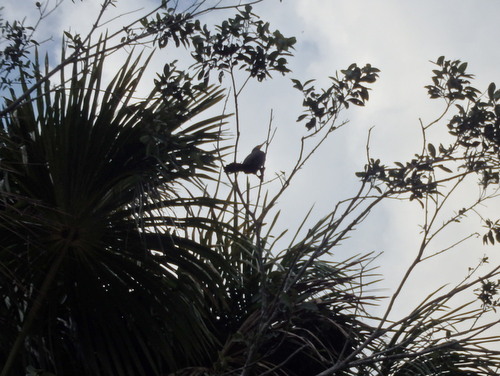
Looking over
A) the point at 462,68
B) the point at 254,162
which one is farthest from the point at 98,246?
the point at 462,68

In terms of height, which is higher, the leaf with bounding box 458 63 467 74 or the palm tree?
the leaf with bounding box 458 63 467 74

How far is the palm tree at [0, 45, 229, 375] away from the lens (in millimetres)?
3191

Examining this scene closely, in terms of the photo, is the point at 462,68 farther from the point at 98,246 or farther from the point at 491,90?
the point at 98,246

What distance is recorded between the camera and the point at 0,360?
3248 mm

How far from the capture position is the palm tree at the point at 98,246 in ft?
10.5

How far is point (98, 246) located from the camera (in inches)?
128

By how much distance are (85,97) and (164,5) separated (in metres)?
0.65

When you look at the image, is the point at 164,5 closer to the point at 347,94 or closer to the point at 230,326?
the point at 347,94

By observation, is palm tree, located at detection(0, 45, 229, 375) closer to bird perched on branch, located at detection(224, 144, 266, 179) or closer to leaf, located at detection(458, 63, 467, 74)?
bird perched on branch, located at detection(224, 144, 266, 179)

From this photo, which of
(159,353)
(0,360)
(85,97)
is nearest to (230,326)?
(159,353)

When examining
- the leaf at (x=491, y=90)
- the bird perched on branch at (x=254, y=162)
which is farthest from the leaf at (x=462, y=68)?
the bird perched on branch at (x=254, y=162)

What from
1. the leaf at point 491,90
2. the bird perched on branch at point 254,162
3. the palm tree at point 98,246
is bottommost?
the palm tree at point 98,246

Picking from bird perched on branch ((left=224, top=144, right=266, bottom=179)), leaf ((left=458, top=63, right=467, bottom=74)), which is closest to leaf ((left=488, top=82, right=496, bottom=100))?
leaf ((left=458, top=63, right=467, bottom=74))

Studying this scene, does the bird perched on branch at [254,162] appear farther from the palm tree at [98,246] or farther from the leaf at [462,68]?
the leaf at [462,68]
